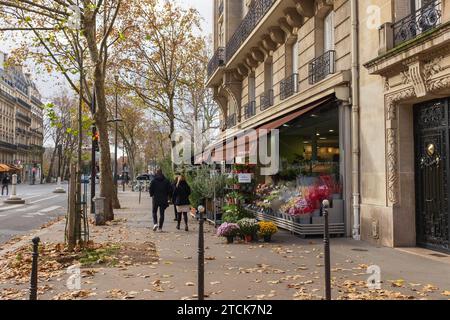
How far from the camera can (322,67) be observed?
1321 cm

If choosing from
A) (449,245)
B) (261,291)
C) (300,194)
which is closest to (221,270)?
(261,291)

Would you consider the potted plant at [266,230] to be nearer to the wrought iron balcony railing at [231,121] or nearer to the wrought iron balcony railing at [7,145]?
the wrought iron balcony railing at [231,121]

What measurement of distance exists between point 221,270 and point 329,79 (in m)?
6.69

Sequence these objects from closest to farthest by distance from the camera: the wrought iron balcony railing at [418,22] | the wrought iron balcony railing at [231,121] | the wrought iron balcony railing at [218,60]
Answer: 1. the wrought iron balcony railing at [418,22]
2. the wrought iron balcony railing at [218,60]
3. the wrought iron balcony railing at [231,121]

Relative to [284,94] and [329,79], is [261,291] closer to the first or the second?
[329,79]

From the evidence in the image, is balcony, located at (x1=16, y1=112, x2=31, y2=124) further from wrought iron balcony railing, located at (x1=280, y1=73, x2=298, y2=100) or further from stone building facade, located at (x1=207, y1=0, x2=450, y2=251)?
stone building facade, located at (x1=207, y1=0, x2=450, y2=251)

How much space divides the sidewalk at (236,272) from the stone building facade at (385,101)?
849 millimetres

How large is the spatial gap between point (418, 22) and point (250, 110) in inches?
497

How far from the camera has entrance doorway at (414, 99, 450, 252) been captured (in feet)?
28.3

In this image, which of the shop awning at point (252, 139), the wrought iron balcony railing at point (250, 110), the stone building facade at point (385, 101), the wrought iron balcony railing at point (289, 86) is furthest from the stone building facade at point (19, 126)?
the stone building facade at point (385, 101)

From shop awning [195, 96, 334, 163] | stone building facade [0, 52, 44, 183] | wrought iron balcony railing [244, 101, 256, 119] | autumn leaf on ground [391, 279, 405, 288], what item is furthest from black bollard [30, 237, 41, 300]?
stone building facade [0, 52, 44, 183]

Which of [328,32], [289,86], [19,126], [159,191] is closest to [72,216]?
[159,191]

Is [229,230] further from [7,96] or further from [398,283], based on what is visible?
[7,96]

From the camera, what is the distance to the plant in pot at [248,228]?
10.5 metres
